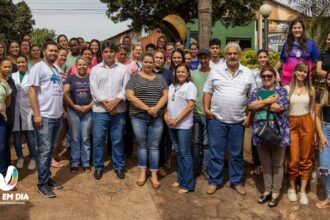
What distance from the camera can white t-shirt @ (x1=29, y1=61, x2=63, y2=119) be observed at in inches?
191

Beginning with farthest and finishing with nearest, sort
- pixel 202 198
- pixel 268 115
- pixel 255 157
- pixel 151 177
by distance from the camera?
pixel 255 157 → pixel 151 177 → pixel 202 198 → pixel 268 115

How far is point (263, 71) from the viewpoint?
4961 mm

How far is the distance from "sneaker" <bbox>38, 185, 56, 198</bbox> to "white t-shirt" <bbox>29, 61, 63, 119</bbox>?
980 mm

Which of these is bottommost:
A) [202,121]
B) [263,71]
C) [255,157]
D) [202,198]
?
[202,198]

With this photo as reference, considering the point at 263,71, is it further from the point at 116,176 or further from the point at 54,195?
the point at 54,195

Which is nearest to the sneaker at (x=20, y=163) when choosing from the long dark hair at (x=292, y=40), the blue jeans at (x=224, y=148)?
the blue jeans at (x=224, y=148)

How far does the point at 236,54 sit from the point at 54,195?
3.11 m

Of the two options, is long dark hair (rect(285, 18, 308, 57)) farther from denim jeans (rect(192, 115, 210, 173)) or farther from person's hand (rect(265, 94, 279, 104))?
denim jeans (rect(192, 115, 210, 173))

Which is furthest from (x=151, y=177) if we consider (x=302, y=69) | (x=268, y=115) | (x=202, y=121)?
(x=302, y=69)

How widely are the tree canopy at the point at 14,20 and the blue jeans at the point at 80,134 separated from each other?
29.4 meters

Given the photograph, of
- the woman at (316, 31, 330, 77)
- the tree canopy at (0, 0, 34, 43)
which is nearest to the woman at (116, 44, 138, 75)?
the woman at (316, 31, 330, 77)

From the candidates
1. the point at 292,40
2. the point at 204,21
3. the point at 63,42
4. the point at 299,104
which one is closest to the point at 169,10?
the point at 204,21

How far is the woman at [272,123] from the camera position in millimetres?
4855

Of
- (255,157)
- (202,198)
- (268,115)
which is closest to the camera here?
(268,115)
